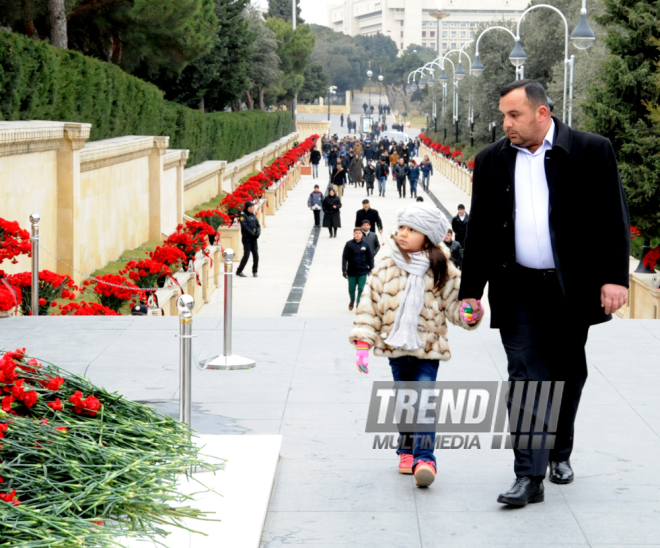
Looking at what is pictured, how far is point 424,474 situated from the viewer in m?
4.94

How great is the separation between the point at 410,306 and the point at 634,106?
13.2 metres

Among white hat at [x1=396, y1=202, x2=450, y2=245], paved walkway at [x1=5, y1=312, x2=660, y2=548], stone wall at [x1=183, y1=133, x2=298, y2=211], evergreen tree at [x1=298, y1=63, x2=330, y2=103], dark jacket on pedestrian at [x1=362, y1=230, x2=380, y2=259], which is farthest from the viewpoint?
evergreen tree at [x1=298, y1=63, x2=330, y2=103]

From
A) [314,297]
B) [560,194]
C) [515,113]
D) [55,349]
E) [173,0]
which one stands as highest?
[173,0]

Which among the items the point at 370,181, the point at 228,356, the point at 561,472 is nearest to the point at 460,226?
the point at 228,356

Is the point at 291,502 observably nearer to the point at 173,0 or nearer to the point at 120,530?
the point at 120,530

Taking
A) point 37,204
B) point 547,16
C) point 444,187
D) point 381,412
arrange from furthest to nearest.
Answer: point 444,187, point 547,16, point 37,204, point 381,412

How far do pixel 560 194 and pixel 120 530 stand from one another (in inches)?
90.5

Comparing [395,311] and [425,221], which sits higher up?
[425,221]

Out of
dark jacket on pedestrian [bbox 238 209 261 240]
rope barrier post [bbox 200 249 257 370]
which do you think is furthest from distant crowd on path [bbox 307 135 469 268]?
rope barrier post [bbox 200 249 257 370]

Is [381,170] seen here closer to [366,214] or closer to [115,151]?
[366,214]

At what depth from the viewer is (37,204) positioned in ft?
45.1

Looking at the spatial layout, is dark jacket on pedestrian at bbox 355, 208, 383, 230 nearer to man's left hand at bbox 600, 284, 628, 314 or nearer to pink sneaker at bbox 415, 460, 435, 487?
pink sneaker at bbox 415, 460, 435, 487

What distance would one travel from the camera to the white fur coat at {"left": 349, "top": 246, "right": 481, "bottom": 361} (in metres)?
5.10

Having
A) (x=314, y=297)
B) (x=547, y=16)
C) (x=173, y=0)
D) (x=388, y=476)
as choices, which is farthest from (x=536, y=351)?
(x=547, y=16)
